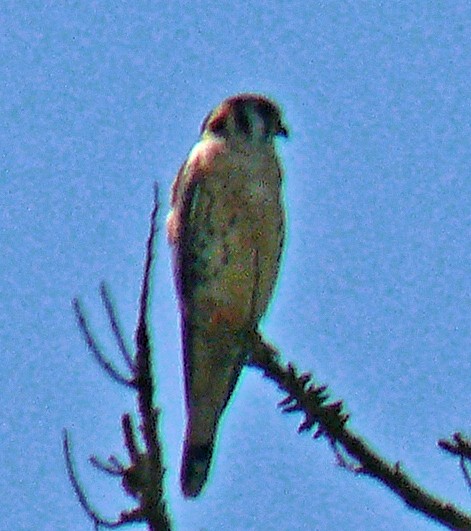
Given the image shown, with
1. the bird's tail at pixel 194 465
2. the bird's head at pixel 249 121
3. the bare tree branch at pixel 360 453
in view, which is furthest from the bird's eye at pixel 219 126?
the bare tree branch at pixel 360 453

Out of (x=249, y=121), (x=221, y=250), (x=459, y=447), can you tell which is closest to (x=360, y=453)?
(x=459, y=447)

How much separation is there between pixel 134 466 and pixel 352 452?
0.62 metres

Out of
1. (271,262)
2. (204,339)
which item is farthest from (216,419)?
(271,262)

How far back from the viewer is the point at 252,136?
5.84 metres

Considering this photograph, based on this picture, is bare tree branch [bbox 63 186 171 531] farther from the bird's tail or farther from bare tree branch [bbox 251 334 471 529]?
the bird's tail

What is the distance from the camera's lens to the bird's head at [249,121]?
5852mm

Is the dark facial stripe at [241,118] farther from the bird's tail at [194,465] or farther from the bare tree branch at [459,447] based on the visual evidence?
the bare tree branch at [459,447]

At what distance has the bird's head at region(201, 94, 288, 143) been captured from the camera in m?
5.85

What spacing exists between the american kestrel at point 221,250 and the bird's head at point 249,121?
46 mm

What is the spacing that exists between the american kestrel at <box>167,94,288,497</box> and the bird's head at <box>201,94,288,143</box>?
0.15 feet

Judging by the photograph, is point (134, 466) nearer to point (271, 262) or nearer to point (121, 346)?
point (121, 346)

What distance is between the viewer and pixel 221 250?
5.42 meters

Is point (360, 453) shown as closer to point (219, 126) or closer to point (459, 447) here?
point (459, 447)

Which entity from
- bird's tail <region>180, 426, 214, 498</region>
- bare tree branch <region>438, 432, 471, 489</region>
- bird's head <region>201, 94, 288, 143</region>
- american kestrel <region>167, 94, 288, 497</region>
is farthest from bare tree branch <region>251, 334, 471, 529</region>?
bird's head <region>201, 94, 288, 143</region>
